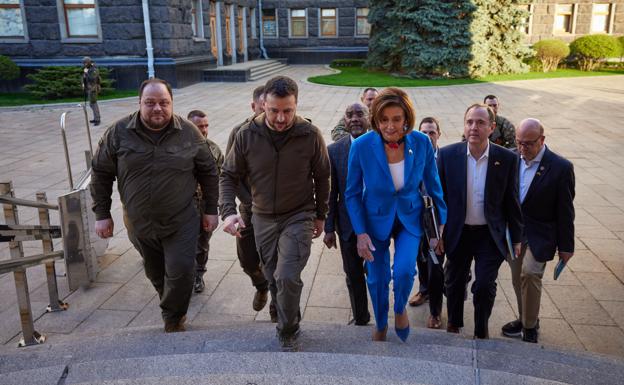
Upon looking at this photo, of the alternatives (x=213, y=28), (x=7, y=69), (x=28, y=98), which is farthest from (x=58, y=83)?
(x=213, y=28)

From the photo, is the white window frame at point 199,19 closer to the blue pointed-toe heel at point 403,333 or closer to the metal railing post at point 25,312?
the metal railing post at point 25,312

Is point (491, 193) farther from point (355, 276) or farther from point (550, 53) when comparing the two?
point (550, 53)

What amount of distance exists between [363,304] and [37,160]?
8927mm

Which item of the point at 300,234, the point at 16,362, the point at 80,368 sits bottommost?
the point at 16,362

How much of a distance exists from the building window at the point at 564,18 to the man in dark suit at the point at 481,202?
35225 millimetres

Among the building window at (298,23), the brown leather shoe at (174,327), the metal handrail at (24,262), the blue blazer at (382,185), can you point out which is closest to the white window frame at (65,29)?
the building window at (298,23)

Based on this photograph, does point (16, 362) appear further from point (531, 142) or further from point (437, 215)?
point (531, 142)

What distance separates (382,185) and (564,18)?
120 feet

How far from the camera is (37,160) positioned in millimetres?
10602

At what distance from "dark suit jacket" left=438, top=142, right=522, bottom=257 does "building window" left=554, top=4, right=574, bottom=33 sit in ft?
116

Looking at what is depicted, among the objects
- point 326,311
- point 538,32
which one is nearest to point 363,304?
point 326,311

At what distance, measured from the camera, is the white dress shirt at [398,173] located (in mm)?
3488

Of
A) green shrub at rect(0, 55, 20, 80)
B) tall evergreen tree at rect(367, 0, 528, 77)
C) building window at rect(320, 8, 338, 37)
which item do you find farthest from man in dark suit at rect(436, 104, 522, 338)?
building window at rect(320, 8, 338, 37)

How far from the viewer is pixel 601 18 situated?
111ft
